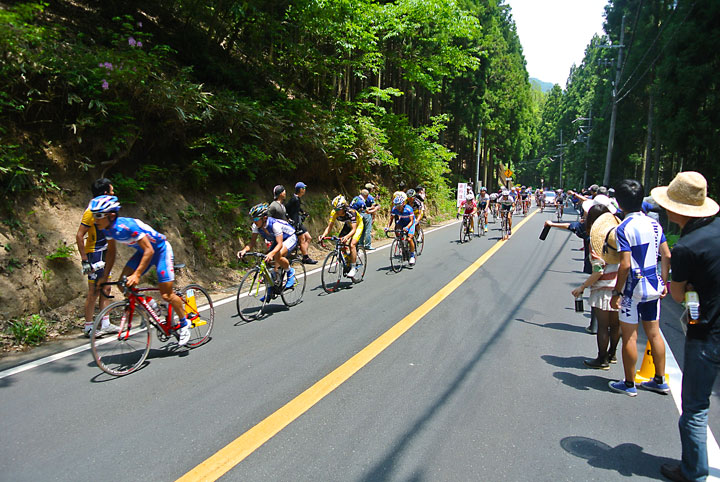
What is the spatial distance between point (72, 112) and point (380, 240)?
10892 mm

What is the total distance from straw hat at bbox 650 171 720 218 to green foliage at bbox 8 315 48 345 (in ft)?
22.4

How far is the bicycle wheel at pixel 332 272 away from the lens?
8508 mm

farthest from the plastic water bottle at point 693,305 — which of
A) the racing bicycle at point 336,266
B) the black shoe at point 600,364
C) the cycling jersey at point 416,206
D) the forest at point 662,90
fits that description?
the forest at point 662,90

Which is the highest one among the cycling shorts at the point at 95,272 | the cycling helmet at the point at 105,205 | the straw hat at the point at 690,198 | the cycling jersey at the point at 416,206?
the straw hat at the point at 690,198

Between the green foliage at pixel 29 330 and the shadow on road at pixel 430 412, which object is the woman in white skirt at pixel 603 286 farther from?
the green foliage at pixel 29 330

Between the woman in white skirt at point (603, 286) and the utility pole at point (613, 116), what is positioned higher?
the utility pole at point (613, 116)

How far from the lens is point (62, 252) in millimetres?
6566

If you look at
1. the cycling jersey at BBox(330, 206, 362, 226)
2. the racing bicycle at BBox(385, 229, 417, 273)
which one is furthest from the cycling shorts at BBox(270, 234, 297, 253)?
the racing bicycle at BBox(385, 229, 417, 273)

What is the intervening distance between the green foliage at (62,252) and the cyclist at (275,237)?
2567 millimetres

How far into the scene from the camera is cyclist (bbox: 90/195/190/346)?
15.8 feet

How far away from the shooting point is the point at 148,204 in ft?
29.0

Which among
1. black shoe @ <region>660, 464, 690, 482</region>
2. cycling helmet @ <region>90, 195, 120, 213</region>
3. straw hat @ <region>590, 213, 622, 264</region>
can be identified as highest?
cycling helmet @ <region>90, 195, 120, 213</region>

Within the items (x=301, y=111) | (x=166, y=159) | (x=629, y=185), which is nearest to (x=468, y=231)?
(x=301, y=111)

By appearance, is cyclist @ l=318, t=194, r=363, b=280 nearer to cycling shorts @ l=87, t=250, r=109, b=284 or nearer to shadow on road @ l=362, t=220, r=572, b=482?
shadow on road @ l=362, t=220, r=572, b=482
